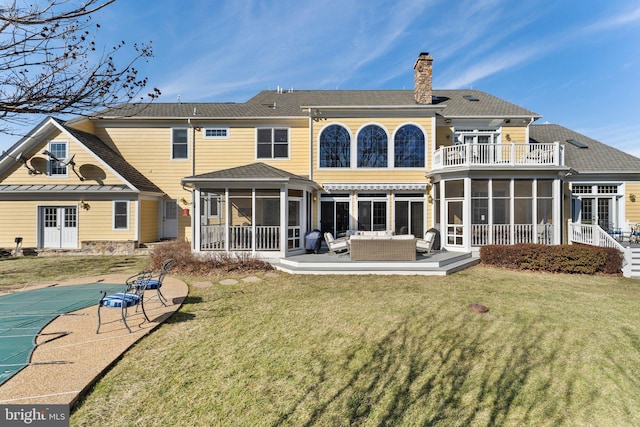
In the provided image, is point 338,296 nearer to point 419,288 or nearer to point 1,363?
point 419,288

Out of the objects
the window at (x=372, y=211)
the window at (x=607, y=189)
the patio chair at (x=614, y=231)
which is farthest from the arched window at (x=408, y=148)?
the patio chair at (x=614, y=231)

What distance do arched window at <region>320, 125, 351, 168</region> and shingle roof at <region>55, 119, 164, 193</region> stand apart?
35.1ft

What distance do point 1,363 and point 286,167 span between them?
13903mm

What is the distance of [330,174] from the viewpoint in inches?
631

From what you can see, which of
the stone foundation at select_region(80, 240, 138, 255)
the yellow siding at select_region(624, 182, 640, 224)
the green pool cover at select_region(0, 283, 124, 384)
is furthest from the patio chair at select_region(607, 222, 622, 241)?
the stone foundation at select_region(80, 240, 138, 255)

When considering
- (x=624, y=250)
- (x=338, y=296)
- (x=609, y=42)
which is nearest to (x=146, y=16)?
(x=338, y=296)

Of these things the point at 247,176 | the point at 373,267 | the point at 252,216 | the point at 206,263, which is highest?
the point at 247,176

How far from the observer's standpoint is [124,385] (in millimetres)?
4117

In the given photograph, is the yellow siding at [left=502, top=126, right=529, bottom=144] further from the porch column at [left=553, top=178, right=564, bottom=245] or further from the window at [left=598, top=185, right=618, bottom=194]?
the window at [left=598, top=185, right=618, bottom=194]

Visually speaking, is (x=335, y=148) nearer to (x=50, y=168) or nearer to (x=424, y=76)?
(x=424, y=76)

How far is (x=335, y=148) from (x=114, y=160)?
13.5m

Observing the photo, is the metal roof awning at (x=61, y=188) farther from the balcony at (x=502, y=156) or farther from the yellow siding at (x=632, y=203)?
the yellow siding at (x=632, y=203)

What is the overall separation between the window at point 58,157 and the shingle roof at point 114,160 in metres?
1.05

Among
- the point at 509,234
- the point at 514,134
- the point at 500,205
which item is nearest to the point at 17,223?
the point at 509,234
